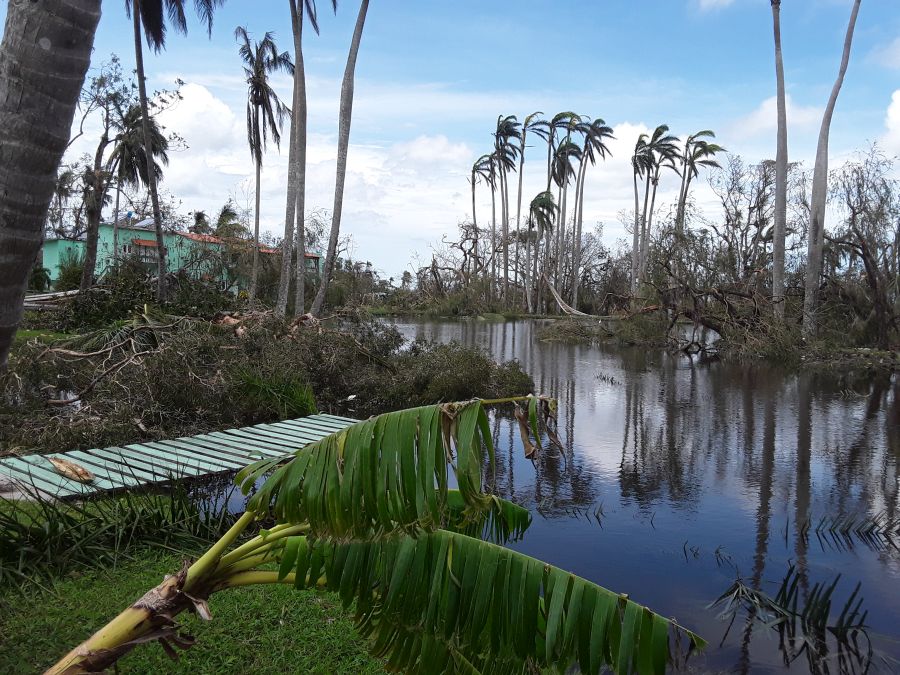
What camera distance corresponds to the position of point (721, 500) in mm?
6898

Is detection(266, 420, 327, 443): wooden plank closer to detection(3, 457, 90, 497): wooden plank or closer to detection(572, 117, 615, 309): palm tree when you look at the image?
detection(3, 457, 90, 497): wooden plank

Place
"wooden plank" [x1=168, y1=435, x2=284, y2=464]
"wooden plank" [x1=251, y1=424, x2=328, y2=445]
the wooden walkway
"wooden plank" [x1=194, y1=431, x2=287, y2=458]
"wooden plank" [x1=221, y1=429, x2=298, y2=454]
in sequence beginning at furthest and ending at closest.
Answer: "wooden plank" [x1=251, y1=424, x2=328, y2=445] → "wooden plank" [x1=221, y1=429, x2=298, y2=454] → "wooden plank" [x1=194, y1=431, x2=287, y2=458] → "wooden plank" [x1=168, y1=435, x2=284, y2=464] → the wooden walkway

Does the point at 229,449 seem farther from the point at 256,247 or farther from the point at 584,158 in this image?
the point at 584,158

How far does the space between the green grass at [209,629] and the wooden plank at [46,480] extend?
131 cm

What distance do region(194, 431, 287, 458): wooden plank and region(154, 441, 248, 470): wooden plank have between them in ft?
0.72

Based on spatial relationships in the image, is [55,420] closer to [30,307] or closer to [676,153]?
[30,307]

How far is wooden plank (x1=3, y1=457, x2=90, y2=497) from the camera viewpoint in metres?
5.54

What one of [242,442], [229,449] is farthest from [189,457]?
[242,442]

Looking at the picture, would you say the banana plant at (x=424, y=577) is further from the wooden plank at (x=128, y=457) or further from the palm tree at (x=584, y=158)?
the palm tree at (x=584, y=158)

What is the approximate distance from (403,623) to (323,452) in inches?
26.3

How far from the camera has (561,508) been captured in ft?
21.7

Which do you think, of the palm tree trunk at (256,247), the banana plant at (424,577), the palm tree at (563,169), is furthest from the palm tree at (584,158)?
the banana plant at (424,577)

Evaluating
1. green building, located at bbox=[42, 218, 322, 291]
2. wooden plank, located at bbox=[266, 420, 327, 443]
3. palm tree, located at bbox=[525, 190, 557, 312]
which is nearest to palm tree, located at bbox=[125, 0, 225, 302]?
green building, located at bbox=[42, 218, 322, 291]

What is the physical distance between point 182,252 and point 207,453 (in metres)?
32.0
